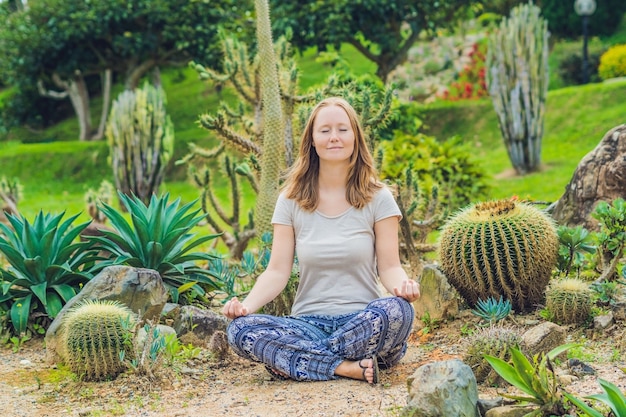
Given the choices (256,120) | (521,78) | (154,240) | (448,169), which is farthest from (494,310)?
(521,78)

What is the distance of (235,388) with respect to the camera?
4.41 meters

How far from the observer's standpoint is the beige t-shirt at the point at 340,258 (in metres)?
4.50

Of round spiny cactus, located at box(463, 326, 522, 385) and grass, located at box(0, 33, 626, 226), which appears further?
grass, located at box(0, 33, 626, 226)

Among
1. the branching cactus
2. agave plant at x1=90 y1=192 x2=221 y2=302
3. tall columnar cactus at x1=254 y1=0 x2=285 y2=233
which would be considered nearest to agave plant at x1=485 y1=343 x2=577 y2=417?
agave plant at x1=90 y1=192 x2=221 y2=302

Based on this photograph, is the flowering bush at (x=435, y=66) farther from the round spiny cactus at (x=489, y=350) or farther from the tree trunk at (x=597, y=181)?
the round spiny cactus at (x=489, y=350)

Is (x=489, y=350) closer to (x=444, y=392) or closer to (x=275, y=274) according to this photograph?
(x=444, y=392)

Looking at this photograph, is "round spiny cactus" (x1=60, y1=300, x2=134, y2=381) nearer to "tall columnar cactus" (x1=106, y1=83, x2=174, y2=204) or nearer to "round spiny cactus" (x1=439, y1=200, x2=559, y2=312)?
"round spiny cactus" (x1=439, y1=200, x2=559, y2=312)

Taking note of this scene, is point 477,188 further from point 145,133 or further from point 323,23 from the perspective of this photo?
point 323,23

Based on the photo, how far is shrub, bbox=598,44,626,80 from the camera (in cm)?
1969

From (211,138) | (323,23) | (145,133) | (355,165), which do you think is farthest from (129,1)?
(355,165)

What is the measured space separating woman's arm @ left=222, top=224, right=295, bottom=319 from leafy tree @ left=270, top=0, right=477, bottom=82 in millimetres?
12395

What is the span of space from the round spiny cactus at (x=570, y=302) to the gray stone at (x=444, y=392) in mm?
1530

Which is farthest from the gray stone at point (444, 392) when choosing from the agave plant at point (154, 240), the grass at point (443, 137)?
the grass at point (443, 137)

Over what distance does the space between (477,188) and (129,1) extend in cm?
1198
